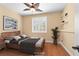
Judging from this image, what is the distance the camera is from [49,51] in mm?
1622

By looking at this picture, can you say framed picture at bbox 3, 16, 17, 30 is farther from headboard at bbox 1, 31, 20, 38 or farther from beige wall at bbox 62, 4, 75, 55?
beige wall at bbox 62, 4, 75, 55

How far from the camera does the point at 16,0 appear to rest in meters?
1.42

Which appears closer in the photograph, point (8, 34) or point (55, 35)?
point (8, 34)

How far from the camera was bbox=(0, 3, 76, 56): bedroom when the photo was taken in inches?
60.8

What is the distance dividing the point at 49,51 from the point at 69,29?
17.7 inches

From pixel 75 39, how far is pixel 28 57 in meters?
0.71

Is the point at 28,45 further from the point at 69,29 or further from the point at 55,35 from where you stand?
the point at 69,29

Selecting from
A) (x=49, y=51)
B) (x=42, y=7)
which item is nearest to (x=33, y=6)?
(x=42, y=7)

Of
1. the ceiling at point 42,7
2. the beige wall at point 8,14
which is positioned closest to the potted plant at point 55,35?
the ceiling at point 42,7

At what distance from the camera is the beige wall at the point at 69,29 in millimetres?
1543

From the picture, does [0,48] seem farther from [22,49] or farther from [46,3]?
[46,3]

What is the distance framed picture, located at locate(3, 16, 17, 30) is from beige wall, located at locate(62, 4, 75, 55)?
78cm

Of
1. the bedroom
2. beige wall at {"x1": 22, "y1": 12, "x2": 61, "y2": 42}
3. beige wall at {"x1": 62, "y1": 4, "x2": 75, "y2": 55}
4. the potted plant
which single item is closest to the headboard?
the bedroom

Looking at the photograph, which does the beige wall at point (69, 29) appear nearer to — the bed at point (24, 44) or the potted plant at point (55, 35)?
the potted plant at point (55, 35)
